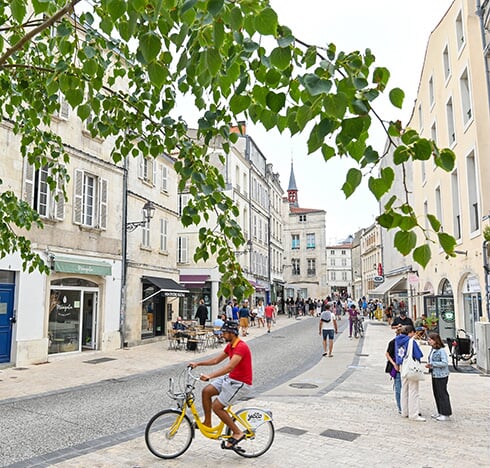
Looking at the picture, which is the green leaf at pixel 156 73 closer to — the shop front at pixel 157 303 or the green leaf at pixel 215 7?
the green leaf at pixel 215 7

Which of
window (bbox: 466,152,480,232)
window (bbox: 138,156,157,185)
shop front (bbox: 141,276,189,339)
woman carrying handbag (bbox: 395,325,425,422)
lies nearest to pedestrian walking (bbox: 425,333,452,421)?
woman carrying handbag (bbox: 395,325,425,422)

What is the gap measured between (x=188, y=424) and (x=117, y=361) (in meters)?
9.14

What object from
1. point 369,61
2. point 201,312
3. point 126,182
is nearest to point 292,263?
point 201,312

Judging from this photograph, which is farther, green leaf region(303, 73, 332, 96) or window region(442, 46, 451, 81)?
window region(442, 46, 451, 81)

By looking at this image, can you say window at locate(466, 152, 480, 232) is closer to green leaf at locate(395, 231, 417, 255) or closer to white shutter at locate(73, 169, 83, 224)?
white shutter at locate(73, 169, 83, 224)

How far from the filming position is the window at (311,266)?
6016 centimetres

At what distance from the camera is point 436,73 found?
18.6m

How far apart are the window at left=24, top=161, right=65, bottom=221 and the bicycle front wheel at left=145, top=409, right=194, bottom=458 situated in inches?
370

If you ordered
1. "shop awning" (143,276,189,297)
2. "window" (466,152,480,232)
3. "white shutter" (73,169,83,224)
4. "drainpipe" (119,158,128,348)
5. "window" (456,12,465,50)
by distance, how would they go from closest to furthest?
"window" (466,152,480,232)
"white shutter" (73,169,83,224)
"window" (456,12,465,50)
"drainpipe" (119,158,128,348)
"shop awning" (143,276,189,297)

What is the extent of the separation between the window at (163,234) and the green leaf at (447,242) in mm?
19588

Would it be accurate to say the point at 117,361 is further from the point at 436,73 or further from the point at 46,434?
the point at 436,73

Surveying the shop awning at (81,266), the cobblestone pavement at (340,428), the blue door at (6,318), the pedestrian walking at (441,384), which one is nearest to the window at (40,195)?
the shop awning at (81,266)

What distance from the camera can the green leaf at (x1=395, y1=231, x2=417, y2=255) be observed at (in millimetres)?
1909

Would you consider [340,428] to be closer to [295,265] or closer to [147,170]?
[147,170]
